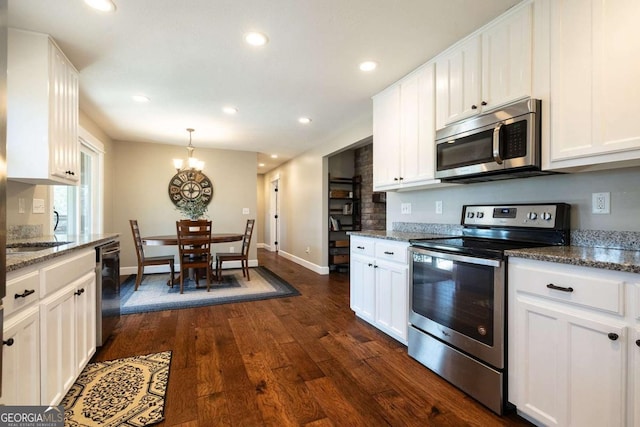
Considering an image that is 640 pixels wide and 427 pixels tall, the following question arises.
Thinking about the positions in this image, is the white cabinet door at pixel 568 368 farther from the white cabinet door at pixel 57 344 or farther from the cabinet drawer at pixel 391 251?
the white cabinet door at pixel 57 344

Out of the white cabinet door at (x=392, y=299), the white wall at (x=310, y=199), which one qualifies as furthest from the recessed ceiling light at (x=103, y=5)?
the white wall at (x=310, y=199)

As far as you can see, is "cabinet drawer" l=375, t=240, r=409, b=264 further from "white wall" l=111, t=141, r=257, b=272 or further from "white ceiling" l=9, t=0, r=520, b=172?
"white wall" l=111, t=141, r=257, b=272

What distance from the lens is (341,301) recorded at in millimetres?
3652

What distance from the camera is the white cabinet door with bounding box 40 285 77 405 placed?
1.40 m

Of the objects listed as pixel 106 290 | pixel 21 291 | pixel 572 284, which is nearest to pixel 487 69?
pixel 572 284

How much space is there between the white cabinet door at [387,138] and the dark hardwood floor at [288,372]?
1460mm

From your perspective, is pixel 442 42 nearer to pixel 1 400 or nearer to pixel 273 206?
pixel 1 400

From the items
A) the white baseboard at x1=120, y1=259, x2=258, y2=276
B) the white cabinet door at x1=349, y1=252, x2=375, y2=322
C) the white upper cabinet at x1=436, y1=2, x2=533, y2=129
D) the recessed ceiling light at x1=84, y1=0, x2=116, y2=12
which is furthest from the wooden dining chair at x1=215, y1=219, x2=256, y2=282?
the white upper cabinet at x1=436, y1=2, x2=533, y2=129

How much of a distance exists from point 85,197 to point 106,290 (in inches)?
99.3

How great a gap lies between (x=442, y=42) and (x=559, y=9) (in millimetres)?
726

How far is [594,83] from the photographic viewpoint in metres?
1.47

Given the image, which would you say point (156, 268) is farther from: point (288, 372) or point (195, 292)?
point (288, 372)

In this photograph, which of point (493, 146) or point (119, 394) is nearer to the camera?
point (119, 394)

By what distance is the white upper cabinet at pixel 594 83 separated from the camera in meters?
1.36
